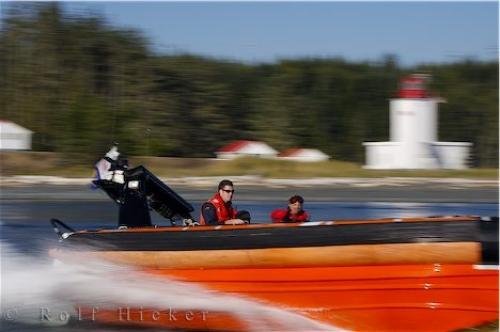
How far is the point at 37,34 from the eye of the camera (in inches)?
1596

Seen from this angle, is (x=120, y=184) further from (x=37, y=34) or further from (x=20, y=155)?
(x=37, y=34)

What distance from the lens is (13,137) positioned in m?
32.8

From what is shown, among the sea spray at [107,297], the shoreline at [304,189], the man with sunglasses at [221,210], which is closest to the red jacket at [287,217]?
the man with sunglasses at [221,210]

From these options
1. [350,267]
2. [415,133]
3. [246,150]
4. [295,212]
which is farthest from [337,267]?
[246,150]

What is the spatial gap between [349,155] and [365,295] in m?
34.2

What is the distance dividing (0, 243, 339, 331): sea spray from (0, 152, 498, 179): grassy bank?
2006 centimetres

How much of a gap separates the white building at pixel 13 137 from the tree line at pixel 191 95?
1693 mm

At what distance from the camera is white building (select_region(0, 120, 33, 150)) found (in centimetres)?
3253

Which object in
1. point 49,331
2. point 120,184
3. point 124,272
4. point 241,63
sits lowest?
point 49,331

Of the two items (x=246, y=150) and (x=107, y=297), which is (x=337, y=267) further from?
(x=246, y=150)

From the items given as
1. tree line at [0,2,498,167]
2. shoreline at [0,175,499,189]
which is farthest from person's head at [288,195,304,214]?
tree line at [0,2,498,167]

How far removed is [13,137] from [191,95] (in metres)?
11.4

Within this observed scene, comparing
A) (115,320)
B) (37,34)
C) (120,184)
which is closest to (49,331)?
(115,320)

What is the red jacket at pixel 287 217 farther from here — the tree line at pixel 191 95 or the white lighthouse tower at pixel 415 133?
the tree line at pixel 191 95
